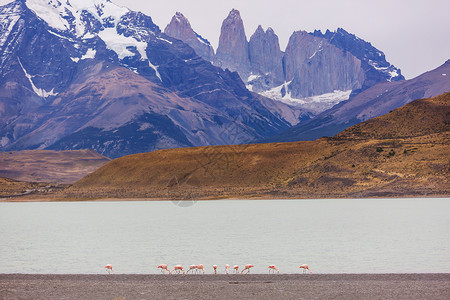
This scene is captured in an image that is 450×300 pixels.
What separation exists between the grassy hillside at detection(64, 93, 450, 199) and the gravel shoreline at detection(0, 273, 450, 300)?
106859 mm

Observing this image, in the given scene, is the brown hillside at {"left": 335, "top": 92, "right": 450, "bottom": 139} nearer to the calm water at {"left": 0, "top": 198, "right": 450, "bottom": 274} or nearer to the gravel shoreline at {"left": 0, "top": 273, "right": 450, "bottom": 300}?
the calm water at {"left": 0, "top": 198, "right": 450, "bottom": 274}

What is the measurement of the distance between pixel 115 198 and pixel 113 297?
465 ft

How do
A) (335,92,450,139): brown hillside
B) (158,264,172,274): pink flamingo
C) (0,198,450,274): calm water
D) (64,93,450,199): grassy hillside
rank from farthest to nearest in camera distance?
(335,92,450,139): brown hillside < (64,93,450,199): grassy hillside < (0,198,450,274): calm water < (158,264,172,274): pink flamingo

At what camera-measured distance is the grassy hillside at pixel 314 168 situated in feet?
463

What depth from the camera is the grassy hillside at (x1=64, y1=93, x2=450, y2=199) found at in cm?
14125

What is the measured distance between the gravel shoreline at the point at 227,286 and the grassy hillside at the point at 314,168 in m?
107

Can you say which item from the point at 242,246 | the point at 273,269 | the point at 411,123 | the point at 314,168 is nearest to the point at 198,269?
the point at 273,269

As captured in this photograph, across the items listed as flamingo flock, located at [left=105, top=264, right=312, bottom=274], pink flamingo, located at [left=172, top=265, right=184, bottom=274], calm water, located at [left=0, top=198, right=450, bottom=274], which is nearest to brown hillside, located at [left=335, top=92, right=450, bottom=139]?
calm water, located at [left=0, top=198, right=450, bottom=274]

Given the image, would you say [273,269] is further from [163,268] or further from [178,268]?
[163,268]

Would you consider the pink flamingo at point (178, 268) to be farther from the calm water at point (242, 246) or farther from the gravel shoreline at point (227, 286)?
the calm water at point (242, 246)

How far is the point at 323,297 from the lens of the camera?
84.2ft

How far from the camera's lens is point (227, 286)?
2914 cm

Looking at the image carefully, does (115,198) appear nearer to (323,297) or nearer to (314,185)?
(314,185)

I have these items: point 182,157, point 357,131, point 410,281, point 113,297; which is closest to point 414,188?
point 357,131
